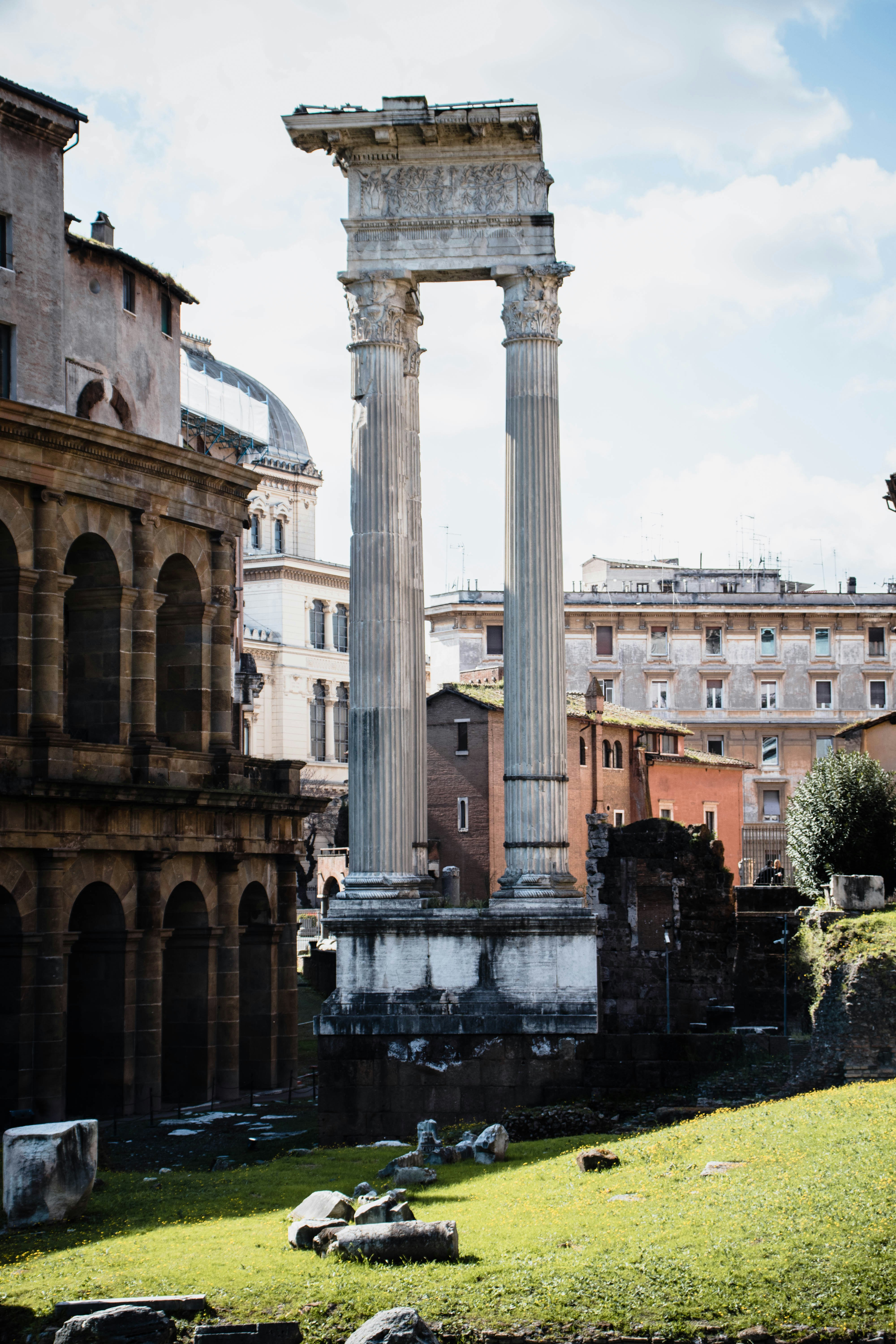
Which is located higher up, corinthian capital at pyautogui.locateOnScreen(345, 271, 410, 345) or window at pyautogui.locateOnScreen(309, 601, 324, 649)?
window at pyautogui.locateOnScreen(309, 601, 324, 649)

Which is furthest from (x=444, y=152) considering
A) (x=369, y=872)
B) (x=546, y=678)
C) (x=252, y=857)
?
(x=252, y=857)

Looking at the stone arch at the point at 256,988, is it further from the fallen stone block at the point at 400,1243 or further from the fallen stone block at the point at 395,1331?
the fallen stone block at the point at 395,1331

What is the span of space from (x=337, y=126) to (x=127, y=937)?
53.3ft

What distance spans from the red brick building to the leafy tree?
1757cm

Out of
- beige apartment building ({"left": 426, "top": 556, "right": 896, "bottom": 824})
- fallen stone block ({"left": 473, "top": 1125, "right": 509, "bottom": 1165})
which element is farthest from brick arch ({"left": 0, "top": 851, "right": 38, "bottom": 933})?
beige apartment building ({"left": 426, "top": 556, "right": 896, "bottom": 824})

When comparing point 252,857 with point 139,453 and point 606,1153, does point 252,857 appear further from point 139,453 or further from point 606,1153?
point 606,1153

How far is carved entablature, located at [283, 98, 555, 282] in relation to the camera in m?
27.3

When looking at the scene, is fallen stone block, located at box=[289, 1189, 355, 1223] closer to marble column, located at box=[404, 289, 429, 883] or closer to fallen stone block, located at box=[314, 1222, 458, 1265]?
fallen stone block, located at box=[314, 1222, 458, 1265]

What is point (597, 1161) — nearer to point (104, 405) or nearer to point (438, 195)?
point (438, 195)

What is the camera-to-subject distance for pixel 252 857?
3966cm

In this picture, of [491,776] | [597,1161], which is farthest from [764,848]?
[597,1161]

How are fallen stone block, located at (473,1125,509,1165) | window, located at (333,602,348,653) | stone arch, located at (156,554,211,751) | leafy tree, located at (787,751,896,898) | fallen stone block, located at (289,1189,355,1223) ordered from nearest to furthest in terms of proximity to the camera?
fallen stone block, located at (289,1189,355,1223) < fallen stone block, located at (473,1125,509,1165) < stone arch, located at (156,554,211,751) < leafy tree, located at (787,751,896,898) < window, located at (333,602,348,653)

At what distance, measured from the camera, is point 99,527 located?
35844 mm

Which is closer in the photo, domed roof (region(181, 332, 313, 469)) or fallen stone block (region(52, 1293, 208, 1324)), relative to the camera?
fallen stone block (region(52, 1293, 208, 1324))
